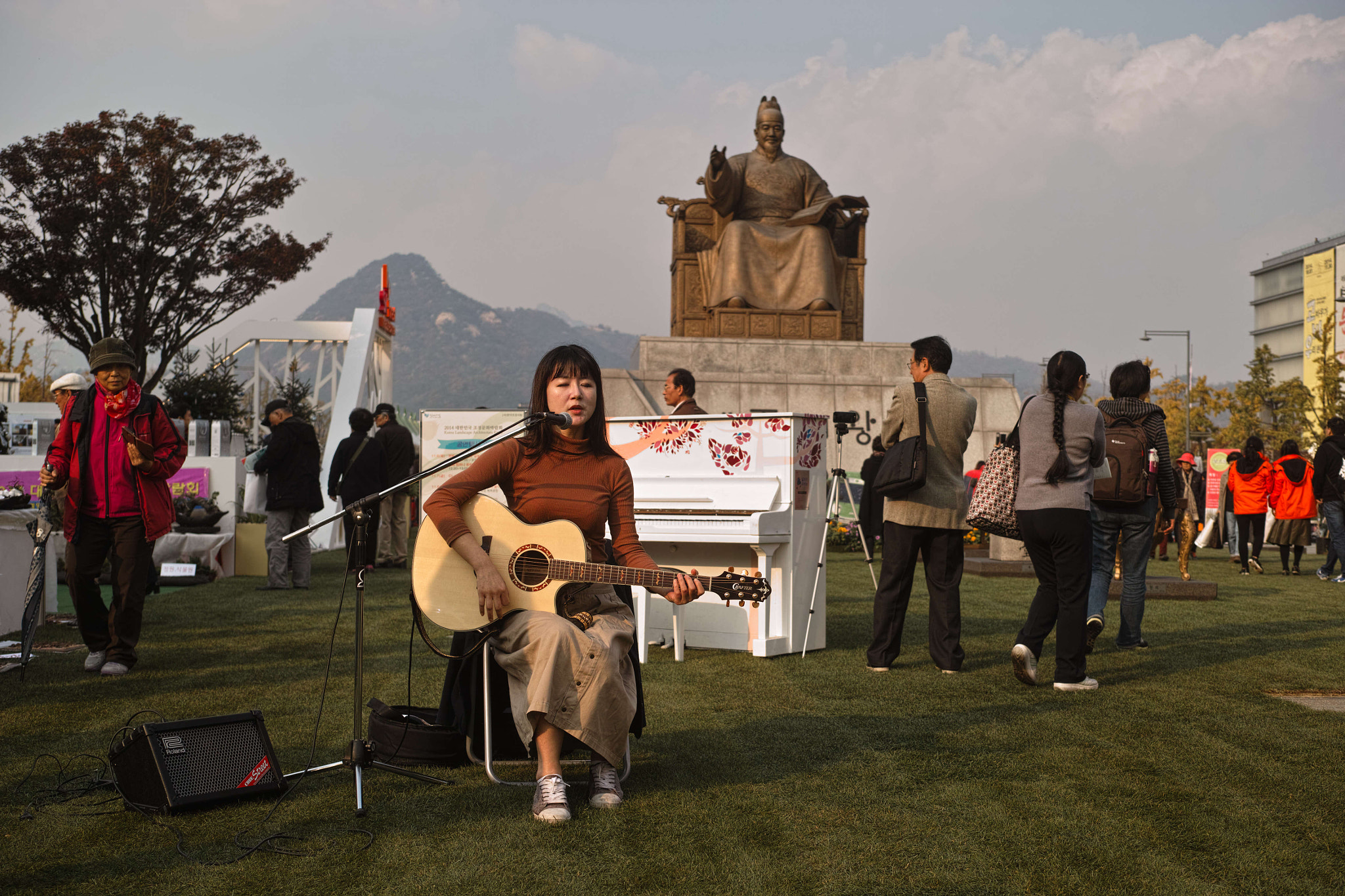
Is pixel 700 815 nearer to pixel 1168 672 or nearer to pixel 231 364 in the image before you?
pixel 1168 672

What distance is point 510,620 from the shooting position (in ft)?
12.4

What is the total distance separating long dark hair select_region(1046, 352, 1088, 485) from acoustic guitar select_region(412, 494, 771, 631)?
2686 mm

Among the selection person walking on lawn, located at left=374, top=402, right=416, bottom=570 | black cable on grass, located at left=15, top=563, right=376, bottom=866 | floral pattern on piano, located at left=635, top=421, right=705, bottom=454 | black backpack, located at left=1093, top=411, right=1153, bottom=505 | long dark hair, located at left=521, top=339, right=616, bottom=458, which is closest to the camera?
black cable on grass, located at left=15, top=563, right=376, bottom=866

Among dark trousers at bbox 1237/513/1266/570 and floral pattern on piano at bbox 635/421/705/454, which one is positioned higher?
floral pattern on piano at bbox 635/421/705/454

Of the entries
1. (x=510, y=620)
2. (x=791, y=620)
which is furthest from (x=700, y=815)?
(x=791, y=620)

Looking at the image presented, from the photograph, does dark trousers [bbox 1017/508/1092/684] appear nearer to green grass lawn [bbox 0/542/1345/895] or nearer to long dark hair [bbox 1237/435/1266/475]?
green grass lawn [bbox 0/542/1345/895]

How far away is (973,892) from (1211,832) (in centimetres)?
104

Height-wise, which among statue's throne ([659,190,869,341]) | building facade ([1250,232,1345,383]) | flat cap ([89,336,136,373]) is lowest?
flat cap ([89,336,136,373])

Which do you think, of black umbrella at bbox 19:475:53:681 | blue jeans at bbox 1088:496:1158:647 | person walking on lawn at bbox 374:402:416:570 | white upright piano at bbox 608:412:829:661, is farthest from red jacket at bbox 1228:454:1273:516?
black umbrella at bbox 19:475:53:681

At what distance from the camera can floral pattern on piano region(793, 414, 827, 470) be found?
7.18m

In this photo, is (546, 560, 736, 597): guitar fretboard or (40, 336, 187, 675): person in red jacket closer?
(546, 560, 736, 597): guitar fretboard

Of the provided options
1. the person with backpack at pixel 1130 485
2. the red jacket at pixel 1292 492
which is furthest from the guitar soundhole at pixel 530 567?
the red jacket at pixel 1292 492

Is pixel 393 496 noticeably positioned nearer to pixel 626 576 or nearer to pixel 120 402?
pixel 120 402

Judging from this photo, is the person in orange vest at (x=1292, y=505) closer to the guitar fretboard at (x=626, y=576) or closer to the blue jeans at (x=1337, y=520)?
the blue jeans at (x=1337, y=520)
